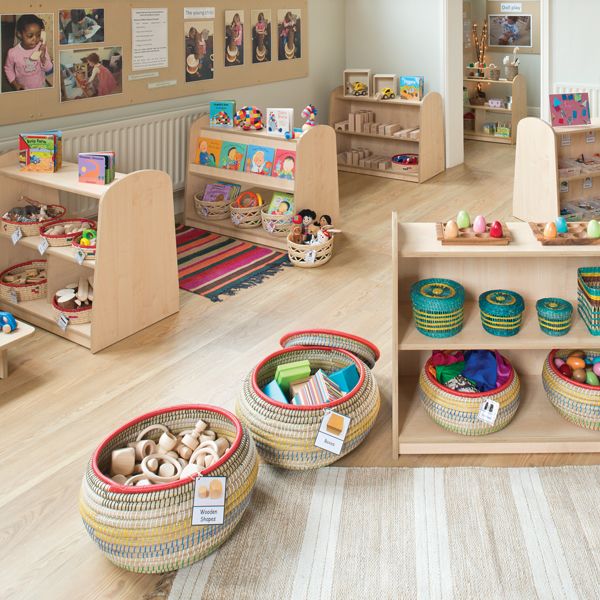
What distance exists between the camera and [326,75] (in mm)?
7168

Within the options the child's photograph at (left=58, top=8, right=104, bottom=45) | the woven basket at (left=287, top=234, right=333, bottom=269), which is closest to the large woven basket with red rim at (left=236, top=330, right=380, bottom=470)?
the woven basket at (left=287, top=234, right=333, bottom=269)

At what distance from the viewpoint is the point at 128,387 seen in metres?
3.38

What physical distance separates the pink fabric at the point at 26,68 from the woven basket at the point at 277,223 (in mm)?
1582

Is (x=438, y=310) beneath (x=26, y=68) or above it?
beneath

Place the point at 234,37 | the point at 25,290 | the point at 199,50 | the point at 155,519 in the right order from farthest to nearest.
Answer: the point at 234,37, the point at 199,50, the point at 25,290, the point at 155,519

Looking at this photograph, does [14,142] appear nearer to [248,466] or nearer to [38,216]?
[38,216]

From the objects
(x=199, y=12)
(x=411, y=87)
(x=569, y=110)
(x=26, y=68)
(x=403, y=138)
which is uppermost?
(x=199, y=12)

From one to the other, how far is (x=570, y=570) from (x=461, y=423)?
0.66 metres

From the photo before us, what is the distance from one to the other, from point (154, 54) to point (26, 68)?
41.4 inches

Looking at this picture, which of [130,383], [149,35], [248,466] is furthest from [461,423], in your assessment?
[149,35]

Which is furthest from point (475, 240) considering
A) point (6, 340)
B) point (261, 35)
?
point (261, 35)

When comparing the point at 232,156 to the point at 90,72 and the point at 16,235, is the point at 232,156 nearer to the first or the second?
the point at 90,72

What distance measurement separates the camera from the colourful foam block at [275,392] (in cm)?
284

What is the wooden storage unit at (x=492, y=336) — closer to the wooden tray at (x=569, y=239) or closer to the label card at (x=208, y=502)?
the wooden tray at (x=569, y=239)
